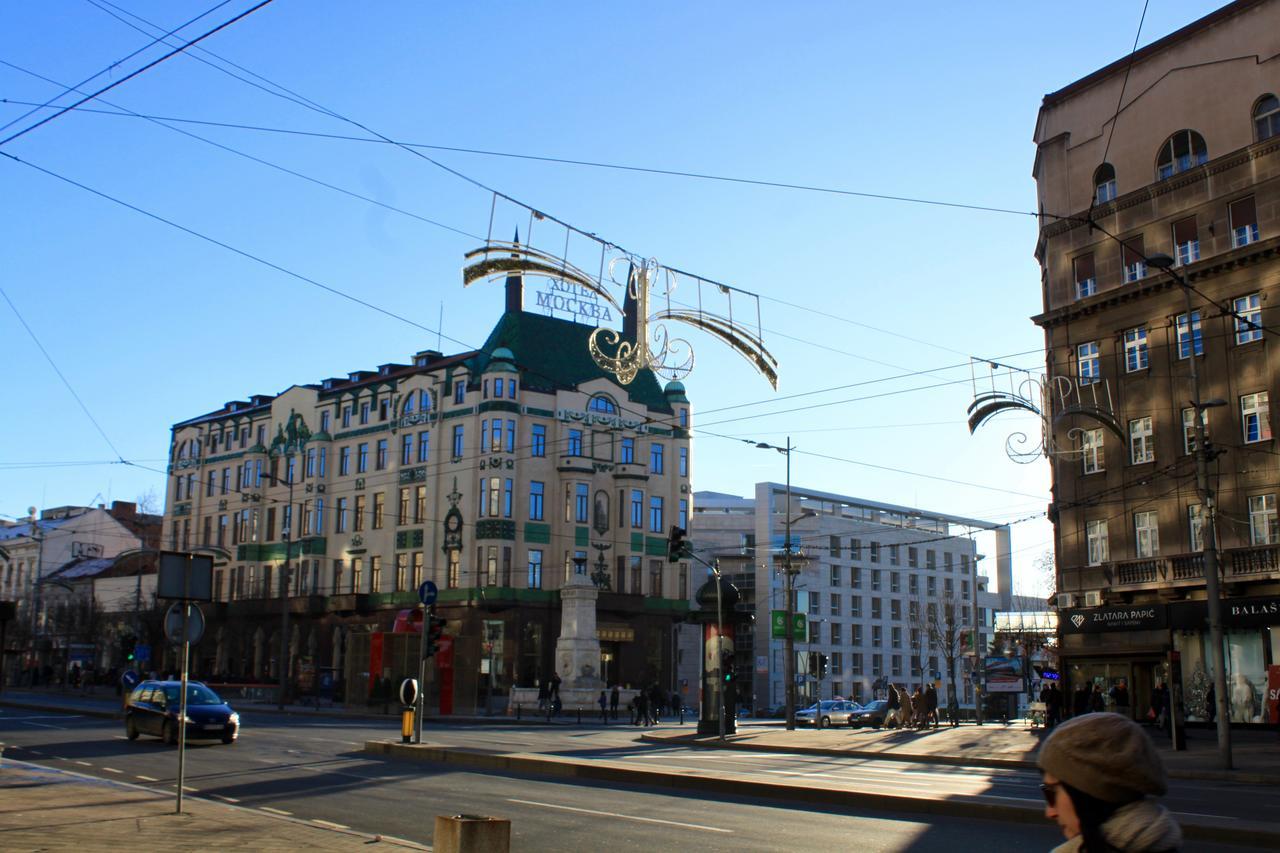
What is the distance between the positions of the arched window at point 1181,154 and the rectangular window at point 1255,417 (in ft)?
24.9

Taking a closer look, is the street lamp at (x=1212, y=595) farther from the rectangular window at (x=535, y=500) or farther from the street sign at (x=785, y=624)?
the rectangular window at (x=535, y=500)

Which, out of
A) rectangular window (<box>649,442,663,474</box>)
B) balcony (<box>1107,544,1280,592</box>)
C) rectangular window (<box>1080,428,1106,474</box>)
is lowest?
balcony (<box>1107,544,1280,592</box>)

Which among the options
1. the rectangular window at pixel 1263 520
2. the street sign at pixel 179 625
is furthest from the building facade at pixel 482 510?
the street sign at pixel 179 625

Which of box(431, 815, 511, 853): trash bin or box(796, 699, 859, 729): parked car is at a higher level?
box(431, 815, 511, 853): trash bin

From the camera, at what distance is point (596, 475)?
66.0 meters

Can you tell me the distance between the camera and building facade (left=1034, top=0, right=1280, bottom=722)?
34594 mm

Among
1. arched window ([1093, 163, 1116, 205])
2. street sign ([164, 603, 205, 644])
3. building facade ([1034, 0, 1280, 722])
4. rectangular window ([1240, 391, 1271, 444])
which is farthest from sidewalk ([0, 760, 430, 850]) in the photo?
arched window ([1093, 163, 1116, 205])

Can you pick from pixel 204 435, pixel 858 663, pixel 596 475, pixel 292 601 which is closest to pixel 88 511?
pixel 204 435

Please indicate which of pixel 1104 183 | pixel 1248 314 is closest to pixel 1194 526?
pixel 1248 314

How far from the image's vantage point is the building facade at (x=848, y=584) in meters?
91.8

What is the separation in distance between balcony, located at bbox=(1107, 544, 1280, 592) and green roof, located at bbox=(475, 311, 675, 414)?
31535 millimetres

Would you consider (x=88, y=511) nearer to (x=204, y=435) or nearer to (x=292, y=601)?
(x=204, y=435)

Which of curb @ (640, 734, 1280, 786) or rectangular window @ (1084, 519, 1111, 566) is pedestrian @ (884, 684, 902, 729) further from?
curb @ (640, 734, 1280, 786)

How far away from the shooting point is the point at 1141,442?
3838cm
